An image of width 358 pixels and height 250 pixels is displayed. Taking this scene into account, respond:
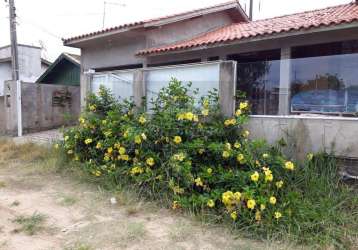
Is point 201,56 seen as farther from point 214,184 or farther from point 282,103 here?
point 214,184

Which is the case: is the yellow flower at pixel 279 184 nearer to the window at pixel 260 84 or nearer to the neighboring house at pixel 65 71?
the window at pixel 260 84

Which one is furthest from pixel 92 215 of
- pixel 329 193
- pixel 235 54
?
pixel 235 54

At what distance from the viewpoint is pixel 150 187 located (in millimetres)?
4734

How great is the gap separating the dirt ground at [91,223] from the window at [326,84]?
7.70ft

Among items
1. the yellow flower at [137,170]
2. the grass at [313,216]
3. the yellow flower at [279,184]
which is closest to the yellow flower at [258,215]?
the grass at [313,216]

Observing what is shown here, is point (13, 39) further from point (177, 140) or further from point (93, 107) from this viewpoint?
point (177, 140)

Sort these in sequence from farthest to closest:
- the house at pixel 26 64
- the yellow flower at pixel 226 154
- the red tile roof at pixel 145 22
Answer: the house at pixel 26 64 < the red tile roof at pixel 145 22 < the yellow flower at pixel 226 154

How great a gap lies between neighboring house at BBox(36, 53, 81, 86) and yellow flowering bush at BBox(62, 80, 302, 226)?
8.22 m

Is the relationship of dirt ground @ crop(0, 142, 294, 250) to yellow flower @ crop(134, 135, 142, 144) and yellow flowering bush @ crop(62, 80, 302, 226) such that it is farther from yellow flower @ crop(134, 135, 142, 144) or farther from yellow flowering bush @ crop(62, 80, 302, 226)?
yellow flower @ crop(134, 135, 142, 144)

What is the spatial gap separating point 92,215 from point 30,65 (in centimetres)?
1597

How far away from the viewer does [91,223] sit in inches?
155

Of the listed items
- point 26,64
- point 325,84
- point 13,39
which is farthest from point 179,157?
point 26,64

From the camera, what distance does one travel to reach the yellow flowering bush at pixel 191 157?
12.7 ft

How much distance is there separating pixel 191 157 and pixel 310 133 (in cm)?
170
